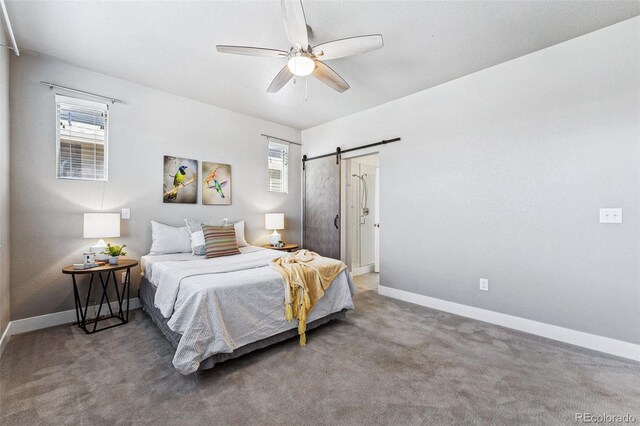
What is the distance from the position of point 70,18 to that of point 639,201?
4969mm

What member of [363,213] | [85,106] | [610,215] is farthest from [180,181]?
[610,215]

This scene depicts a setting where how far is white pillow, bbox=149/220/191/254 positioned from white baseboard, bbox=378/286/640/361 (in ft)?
9.82

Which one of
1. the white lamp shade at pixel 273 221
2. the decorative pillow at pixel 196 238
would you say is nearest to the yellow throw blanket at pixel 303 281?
the decorative pillow at pixel 196 238

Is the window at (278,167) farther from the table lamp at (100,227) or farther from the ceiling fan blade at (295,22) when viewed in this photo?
the ceiling fan blade at (295,22)

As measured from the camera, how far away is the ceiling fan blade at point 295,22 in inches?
69.7

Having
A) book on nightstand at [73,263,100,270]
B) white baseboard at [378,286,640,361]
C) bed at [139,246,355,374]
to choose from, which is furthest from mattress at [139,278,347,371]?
white baseboard at [378,286,640,361]

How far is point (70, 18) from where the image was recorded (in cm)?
232

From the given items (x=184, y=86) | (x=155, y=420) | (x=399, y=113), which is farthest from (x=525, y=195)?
(x=184, y=86)

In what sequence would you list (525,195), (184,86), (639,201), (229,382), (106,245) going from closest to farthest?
(229,382)
(639,201)
(525,195)
(106,245)
(184,86)

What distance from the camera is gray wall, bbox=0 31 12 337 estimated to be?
2373 millimetres

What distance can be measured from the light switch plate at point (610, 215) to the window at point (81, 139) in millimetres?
5080

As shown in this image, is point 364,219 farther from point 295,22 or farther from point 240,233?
point 295,22

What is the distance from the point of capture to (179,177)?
3822 mm

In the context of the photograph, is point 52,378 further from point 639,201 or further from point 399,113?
point 639,201
